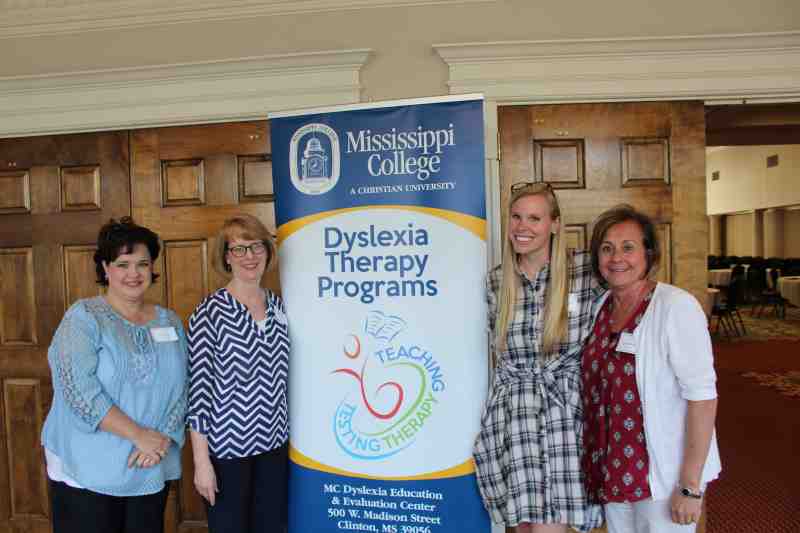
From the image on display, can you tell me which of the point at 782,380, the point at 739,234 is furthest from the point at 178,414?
the point at 739,234

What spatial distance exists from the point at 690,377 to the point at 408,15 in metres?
1.95

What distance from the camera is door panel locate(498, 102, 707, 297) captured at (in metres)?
2.61

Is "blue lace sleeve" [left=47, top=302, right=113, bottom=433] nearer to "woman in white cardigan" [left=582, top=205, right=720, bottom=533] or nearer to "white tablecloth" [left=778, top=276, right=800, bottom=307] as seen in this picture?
"woman in white cardigan" [left=582, top=205, right=720, bottom=533]

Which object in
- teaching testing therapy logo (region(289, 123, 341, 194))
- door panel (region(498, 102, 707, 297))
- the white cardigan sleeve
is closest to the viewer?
the white cardigan sleeve

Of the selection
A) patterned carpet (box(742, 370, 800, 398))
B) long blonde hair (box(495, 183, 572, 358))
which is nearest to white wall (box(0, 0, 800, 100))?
long blonde hair (box(495, 183, 572, 358))

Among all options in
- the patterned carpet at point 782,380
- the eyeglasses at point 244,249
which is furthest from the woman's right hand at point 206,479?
the patterned carpet at point 782,380

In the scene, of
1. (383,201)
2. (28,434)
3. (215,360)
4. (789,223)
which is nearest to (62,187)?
(28,434)

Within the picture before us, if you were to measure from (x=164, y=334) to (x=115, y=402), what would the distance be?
0.26 metres

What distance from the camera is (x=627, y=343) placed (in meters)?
1.69

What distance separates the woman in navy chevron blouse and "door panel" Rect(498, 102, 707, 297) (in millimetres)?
1246

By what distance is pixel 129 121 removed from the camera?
9.12ft

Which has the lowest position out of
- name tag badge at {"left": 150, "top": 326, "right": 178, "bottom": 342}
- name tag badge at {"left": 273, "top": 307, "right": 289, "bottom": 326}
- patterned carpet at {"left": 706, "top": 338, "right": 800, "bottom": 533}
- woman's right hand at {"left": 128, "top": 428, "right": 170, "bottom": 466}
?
patterned carpet at {"left": 706, "top": 338, "right": 800, "bottom": 533}

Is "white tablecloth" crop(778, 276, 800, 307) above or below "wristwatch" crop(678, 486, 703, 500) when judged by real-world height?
below

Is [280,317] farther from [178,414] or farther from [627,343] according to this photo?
[627,343]
